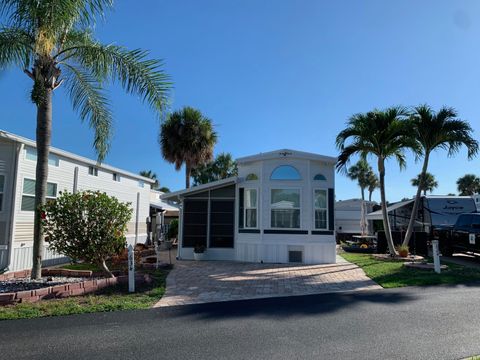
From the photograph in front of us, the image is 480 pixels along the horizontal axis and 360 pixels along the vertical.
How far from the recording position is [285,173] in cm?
1477

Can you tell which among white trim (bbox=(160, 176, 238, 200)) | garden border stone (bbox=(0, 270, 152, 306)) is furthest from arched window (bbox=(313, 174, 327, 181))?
garden border stone (bbox=(0, 270, 152, 306))

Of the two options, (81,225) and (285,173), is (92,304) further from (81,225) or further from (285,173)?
(285,173)

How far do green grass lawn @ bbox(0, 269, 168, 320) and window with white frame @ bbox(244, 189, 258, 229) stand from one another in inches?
256

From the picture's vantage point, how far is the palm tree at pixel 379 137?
1465cm

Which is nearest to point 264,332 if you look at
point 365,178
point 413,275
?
point 413,275

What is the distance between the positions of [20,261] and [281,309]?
370 inches

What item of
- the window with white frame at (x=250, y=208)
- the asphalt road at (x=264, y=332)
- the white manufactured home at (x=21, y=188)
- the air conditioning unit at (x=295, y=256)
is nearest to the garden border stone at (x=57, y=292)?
the asphalt road at (x=264, y=332)

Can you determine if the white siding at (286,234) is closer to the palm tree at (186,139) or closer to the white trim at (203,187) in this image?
the white trim at (203,187)

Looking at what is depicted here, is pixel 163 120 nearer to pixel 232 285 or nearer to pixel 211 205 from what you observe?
pixel 232 285

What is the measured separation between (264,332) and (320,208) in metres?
9.57

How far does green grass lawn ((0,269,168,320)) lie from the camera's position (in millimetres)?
6555

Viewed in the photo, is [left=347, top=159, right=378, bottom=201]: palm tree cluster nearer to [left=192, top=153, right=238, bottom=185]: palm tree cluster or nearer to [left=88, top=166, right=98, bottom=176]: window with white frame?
[left=192, top=153, right=238, bottom=185]: palm tree cluster

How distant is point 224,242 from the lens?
50.4 feet

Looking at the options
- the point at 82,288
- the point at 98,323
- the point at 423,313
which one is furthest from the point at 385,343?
the point at 82,288
